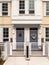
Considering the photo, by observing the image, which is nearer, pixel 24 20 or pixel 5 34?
pixel 24 20

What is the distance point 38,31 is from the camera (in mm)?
26609

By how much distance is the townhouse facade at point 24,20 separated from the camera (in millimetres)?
25938

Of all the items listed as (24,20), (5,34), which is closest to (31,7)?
(24,20)

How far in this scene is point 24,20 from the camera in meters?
25.6

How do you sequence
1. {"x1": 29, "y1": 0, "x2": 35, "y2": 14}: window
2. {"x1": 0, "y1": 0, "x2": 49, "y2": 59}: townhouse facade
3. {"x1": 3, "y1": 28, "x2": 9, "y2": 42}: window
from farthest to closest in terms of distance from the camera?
{"x1": 3, "y1": 28, "x2": 9, "y2": 42}: window < {"x1": 29, "y1": 0, "x2": 35, "y2": 14}: window < {"x1": 0, "y1": 0, "x2": 49, "y2": 59}: townhouse facade

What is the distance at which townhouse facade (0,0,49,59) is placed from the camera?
25.9 metres

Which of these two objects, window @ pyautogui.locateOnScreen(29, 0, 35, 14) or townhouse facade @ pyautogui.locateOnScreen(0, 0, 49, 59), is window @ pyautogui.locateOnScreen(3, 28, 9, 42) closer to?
townhouse facade @ pyautogui.locateOnScreen(0, 0, 49, 59)

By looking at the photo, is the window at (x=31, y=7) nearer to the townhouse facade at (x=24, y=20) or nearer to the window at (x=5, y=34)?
the townhouse facade at (x=24, y=20)

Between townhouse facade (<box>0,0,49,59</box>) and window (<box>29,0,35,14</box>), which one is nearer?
townhouse facade (<box>0,0,49,59</box>)

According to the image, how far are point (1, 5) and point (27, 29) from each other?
427cm

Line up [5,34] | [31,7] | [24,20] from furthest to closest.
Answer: [5,34], [31,7], [24,20]

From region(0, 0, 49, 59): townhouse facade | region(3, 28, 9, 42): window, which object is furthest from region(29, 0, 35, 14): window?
region(3, 28, 9, 42): window

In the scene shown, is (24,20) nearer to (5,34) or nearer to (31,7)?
(31,7)

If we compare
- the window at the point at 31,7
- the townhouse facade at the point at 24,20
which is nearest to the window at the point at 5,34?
the townhouse facade at the point at 24,20
